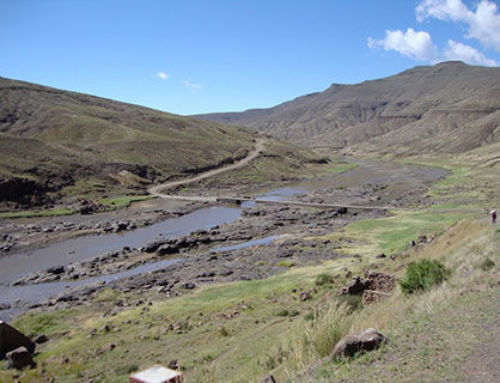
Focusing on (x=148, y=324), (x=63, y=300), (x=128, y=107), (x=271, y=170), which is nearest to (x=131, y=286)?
(x=63, y=300)

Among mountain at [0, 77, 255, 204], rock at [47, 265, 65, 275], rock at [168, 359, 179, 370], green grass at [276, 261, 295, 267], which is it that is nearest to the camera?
rock at [168, 359, 179, 370]

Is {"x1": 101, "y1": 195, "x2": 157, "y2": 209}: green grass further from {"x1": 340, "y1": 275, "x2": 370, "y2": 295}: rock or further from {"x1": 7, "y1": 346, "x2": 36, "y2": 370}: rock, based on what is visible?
{"x1": 340, "y1": 275, "x2": 370, "y2": 295}: rock

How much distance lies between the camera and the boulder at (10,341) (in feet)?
59.3

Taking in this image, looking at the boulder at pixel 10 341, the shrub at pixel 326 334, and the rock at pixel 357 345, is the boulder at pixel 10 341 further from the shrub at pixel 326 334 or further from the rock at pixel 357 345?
the rock at pixel 357 345

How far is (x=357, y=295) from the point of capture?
17219 mm

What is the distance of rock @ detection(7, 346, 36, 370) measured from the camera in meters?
16.8

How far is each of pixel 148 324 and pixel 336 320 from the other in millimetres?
13101

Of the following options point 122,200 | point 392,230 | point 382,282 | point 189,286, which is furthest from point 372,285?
point 122,200

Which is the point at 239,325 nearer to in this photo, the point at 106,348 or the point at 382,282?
the point at 106,348

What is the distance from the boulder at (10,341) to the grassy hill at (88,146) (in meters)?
46.7

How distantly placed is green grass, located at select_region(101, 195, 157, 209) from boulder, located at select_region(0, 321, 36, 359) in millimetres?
44728

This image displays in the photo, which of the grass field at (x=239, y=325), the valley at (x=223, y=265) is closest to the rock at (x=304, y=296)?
the valley at (x=223, y=265)

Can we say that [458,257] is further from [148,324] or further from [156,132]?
[156,132]

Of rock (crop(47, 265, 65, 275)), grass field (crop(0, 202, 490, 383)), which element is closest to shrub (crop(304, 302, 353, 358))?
grass field (crop(0, 202, 490, 383))
